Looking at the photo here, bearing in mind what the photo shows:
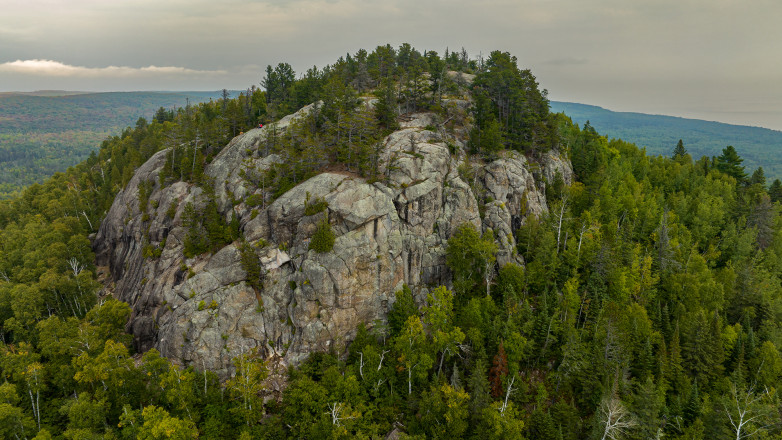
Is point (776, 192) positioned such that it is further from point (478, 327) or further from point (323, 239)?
point (323, 239)

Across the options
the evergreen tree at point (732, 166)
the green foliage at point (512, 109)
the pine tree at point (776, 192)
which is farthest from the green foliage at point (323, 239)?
the pine tree at point (776, 192)

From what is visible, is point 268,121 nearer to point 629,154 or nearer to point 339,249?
point 339,249

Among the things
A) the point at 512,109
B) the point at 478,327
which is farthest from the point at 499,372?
the point at 512,109

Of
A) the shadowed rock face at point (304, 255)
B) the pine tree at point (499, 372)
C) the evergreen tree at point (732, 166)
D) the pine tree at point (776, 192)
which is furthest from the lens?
the evergreen tree at point (732, 166)

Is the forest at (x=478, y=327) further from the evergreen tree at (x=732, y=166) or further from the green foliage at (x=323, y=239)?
the evergreen tree at (x=732, y=166)

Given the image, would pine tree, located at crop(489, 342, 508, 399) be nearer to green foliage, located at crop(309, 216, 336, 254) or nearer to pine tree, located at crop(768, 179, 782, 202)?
green foliage, located at crop(309, 216, 336, 254)

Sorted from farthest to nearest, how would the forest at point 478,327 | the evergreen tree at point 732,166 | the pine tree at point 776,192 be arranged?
the evergreen tree at point 732,166 < the pine tree at point 776,192 < the forest at point 478,327

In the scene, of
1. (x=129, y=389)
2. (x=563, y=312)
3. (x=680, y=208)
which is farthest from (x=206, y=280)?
(x=680, y=208)

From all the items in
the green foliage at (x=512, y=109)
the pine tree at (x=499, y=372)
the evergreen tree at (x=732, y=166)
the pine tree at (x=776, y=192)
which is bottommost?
the pine tree at (x=499, y=372)
